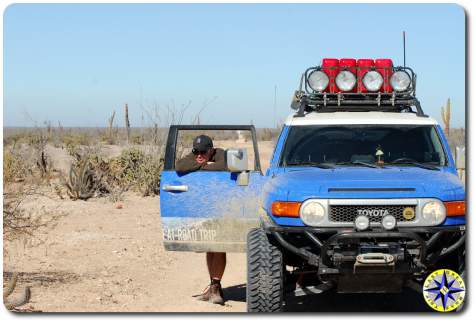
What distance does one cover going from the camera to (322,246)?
6176mm

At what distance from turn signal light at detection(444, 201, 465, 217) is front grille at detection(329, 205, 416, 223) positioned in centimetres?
28

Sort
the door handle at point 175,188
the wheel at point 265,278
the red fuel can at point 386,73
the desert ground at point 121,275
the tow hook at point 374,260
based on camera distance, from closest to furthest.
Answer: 1. the tow hook at point 374,260
2. the wheel at point 265,278
3. the door handle at point 175,188
4. the desert ground at point 121,275
5. the red fuel can at point 386,73

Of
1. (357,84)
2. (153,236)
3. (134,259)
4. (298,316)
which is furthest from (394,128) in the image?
(153,236)

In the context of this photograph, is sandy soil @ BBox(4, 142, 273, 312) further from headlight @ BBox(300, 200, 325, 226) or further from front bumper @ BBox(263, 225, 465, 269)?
headlight @ BBox(300, 200, 325, 226)

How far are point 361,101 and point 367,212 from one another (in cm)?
217

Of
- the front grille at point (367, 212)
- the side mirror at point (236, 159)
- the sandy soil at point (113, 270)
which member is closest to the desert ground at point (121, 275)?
the sandy soil at point (113, 270)

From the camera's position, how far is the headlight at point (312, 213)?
20.5ft

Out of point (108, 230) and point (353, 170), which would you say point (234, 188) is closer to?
point (353, 170)

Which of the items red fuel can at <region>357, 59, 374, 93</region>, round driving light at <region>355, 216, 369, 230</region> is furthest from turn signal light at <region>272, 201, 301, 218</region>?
red fuel can at <region>357, 59, 374, 93</region>

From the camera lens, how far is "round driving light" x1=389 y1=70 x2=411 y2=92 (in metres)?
8.14

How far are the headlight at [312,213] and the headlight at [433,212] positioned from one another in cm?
79

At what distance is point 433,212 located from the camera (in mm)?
6242

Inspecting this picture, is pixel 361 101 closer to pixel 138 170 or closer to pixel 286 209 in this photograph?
pixel 286 209

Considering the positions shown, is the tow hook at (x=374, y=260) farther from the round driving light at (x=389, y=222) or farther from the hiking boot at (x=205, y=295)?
the hiking boot at (x=205, y=295)
